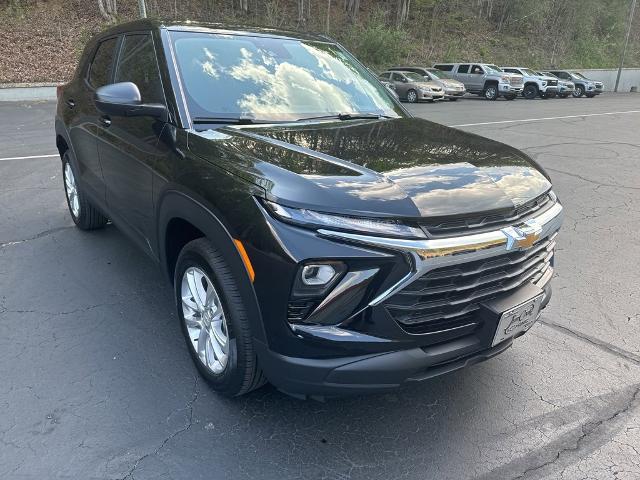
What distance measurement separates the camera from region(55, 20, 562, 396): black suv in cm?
209

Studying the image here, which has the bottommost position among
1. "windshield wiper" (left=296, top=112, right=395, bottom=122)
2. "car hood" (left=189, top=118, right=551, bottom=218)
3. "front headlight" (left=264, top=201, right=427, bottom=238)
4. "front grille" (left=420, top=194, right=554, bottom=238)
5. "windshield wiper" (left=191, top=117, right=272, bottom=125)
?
"front grille" (left=420, top=194, right=554, bottom=238)

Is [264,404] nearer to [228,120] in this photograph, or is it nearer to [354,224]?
[354,224]

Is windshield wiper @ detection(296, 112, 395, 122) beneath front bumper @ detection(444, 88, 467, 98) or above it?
above

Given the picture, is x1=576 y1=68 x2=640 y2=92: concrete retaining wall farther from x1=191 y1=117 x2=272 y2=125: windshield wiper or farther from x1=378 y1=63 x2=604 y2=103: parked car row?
x1=191 y1=117 x2=272 y2=125: windshield wiper

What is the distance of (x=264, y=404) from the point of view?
2750 mm

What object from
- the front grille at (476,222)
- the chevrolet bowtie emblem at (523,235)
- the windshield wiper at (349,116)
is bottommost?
the chevrolet bowtie emblem at (523,235)

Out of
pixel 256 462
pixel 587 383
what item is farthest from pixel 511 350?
pixel 256 462

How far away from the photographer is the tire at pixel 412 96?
23159 mm

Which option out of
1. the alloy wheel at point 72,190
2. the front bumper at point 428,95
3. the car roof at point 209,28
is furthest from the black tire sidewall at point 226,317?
the front bumper at point 428,95

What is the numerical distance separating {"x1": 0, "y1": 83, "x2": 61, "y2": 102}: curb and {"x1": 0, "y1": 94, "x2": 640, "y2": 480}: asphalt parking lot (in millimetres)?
15799

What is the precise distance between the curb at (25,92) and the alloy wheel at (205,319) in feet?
59.1

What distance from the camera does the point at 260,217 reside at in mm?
2180

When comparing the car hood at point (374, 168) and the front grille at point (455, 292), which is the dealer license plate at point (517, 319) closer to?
the front grille at point (455, 292)

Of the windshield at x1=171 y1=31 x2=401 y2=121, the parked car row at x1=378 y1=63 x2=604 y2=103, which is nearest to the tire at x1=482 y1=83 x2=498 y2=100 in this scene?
the parked car row at x1=378 y1=63 x2=604 y2=103
